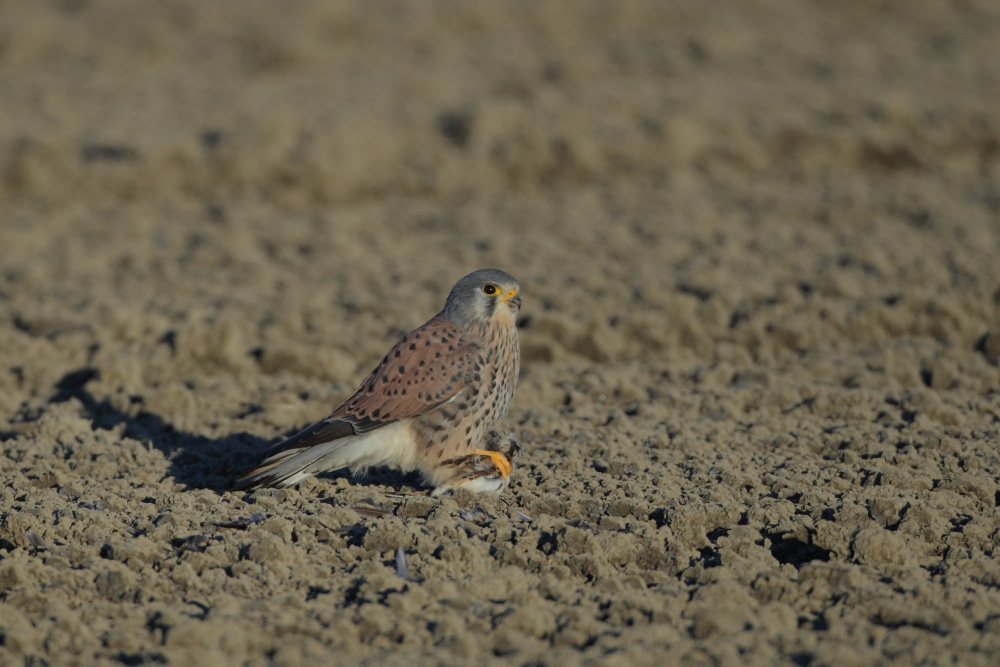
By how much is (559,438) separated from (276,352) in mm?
1906

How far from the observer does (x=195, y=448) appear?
177 inches

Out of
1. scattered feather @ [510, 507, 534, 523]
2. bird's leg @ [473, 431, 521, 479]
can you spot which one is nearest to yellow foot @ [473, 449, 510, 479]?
bird's leg @ [473, 431, 521, 479]

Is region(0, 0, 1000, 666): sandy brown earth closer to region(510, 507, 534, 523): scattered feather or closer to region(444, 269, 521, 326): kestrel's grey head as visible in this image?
region(510, 507, 534, 523): scattered feather

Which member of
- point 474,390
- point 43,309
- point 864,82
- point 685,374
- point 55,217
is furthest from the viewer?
point 864,82

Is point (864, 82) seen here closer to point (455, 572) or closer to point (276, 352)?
point (276, 352)

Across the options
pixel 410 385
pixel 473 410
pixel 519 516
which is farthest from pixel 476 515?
pixel 410 385

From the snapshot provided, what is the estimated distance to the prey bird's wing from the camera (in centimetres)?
392

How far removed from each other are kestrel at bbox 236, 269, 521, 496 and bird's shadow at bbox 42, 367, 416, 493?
0.24m

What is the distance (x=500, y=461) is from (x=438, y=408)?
0.34 metres

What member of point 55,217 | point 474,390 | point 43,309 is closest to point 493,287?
point 474,390

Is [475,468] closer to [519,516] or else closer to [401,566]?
[519,516]

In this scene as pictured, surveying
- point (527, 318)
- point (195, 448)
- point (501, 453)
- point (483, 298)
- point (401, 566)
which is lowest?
point (401, 566)

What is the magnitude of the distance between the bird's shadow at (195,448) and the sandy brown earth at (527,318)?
0.08ft

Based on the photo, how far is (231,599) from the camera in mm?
3088
